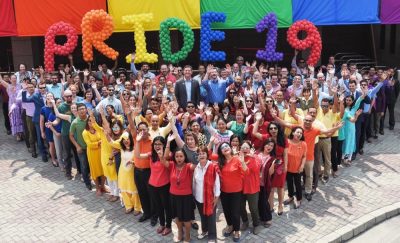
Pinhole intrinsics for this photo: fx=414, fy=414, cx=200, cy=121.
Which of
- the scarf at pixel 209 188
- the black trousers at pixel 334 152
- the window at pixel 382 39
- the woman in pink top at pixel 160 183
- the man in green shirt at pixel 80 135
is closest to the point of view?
the scarf at pixel 209 188

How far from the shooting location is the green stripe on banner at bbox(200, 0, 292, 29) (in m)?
12.8

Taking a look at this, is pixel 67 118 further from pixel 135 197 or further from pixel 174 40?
pixel 174 40

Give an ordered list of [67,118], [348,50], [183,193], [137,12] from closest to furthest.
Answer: [183,193], [67,118], [137,12], [348,50]

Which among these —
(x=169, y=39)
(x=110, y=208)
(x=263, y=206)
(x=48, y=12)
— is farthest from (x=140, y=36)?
(x=263, y=206)

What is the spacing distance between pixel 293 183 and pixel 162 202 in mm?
2428

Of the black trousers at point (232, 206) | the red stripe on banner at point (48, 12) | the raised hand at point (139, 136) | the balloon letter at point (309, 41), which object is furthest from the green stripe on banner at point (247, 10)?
the black trousers at point (232, 206)

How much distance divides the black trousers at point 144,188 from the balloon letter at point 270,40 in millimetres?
6781

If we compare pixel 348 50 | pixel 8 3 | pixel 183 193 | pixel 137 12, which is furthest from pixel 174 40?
pixel 183 193

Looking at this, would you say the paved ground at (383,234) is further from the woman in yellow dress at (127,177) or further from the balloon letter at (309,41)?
the balloon letter at (309,41)

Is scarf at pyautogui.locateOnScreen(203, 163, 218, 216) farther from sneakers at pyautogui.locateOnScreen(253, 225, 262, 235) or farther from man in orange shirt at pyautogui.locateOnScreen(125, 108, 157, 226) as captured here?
man in orange shirt at pyautogui.locateOnScreen(125, 108, 157, 226)

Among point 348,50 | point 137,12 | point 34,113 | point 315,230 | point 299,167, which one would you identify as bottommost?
point 315,230

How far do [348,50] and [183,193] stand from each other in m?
15.2

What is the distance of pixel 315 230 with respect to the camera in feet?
21.9

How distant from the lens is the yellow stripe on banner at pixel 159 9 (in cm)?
1297
